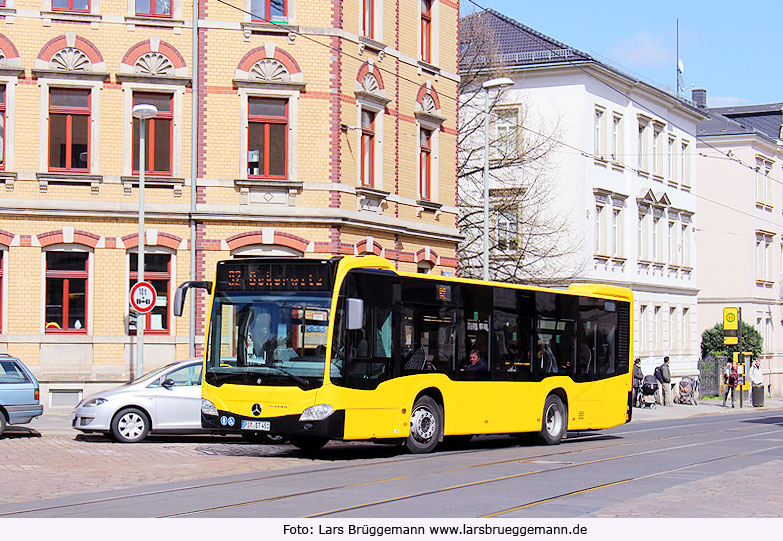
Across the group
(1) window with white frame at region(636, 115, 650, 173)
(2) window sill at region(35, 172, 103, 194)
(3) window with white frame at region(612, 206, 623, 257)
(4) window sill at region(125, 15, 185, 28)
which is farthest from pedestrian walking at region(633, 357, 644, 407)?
(2) window sill at region(35, 172, 103, 194)

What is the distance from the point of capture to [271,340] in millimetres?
16219

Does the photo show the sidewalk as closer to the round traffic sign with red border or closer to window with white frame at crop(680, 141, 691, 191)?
window with white frame at crop(680, 141, 691, 191)

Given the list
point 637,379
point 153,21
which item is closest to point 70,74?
point 153,21

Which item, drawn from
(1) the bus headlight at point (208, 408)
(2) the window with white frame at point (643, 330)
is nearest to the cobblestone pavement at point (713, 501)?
(1) the bus headlight at point (208, 408)

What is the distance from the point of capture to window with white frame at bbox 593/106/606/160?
144ft

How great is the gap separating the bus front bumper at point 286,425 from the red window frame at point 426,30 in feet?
57.0

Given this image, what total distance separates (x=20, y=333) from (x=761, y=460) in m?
16.6

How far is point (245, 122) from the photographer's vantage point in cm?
2684

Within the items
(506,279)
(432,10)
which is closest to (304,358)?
(432,10)

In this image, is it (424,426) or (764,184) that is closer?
(424,426)

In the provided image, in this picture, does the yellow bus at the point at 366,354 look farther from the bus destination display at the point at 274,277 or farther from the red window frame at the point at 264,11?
the red window frame at the point at 264,11

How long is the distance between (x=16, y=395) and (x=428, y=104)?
51.3 ft

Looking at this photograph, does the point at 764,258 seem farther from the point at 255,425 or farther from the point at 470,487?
the point at 470,487

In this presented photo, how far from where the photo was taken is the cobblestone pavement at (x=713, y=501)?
1066 cm
